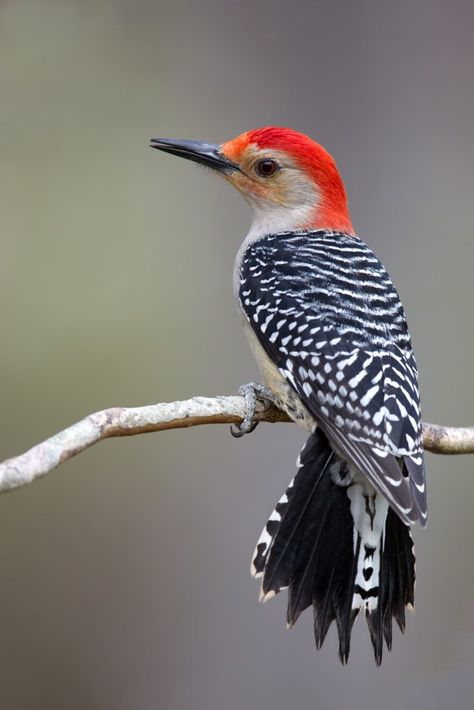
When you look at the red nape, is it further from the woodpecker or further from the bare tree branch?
the bare tree branch

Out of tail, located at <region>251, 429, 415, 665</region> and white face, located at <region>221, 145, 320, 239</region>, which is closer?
tail, located at <region>251, 429, 415, 665</region>

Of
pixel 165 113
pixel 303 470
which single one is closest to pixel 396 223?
pixel 165 113

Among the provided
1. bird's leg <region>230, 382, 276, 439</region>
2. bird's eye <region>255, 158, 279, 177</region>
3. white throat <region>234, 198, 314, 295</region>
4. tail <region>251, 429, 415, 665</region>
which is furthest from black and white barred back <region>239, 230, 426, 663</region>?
bird's eye <region>255, 158, 279, 177</region>

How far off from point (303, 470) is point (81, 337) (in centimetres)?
233

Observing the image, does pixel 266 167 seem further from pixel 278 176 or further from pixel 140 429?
pixel 140 429

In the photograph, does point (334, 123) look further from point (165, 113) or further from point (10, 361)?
point (10, 361)

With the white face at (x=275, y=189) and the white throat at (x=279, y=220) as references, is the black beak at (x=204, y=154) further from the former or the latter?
the white throat at (x=279, y=220)

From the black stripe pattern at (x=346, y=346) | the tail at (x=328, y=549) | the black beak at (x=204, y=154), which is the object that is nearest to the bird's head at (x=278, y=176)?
the black beak at (x=204, y=154)

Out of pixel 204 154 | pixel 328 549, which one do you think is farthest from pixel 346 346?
pixel 204 154

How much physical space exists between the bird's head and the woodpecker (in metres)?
0.38

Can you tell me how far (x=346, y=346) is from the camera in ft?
11.9

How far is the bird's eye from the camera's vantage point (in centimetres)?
430

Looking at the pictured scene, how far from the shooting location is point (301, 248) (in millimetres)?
4129

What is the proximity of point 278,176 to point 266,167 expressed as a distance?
6cm
